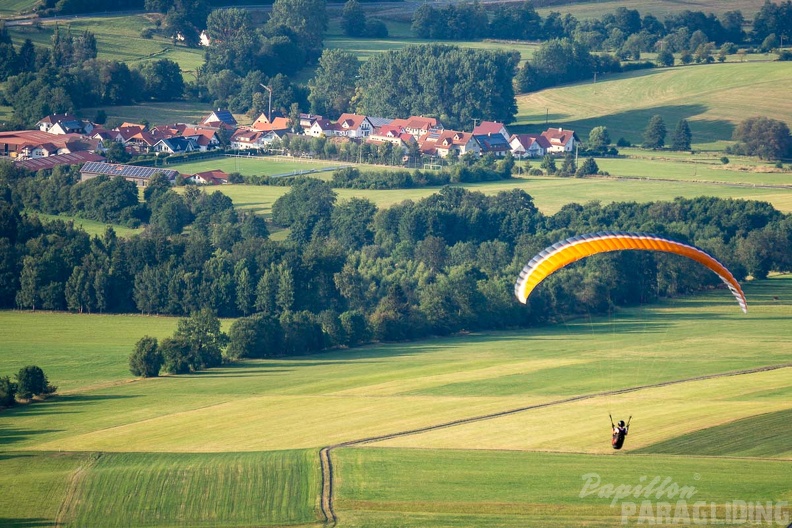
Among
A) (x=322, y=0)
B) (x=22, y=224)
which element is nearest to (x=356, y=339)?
(x=22, y=224)

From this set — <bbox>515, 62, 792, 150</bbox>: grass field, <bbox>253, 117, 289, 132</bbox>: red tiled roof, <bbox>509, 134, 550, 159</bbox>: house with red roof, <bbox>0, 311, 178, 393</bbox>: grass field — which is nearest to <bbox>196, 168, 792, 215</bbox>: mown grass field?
<bbox>509, 134, 550, 159</bbox>: house with red roof

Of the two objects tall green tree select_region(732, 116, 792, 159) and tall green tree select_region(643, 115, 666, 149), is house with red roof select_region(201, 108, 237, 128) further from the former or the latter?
tall green tree select_region(732, 116, 792, 159)

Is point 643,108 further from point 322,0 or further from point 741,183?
point 322,0

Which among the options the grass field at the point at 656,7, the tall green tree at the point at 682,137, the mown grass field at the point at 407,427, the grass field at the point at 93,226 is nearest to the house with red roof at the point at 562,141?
the tall green tree at the point at 682,137

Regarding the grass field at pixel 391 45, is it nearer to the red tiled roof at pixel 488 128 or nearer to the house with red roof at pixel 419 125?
the house with red roof at pixel 419 125

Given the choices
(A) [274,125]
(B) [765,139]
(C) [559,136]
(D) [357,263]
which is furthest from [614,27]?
(D) [357,263]

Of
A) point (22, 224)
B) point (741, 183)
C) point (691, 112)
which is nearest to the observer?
point (22, 224)

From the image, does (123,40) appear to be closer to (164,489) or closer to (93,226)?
(93,226)

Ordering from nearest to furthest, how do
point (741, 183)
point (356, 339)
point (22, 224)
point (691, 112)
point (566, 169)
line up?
point (356, 339), point (22, 224), point (741, 183), point (566, 169), point (691, 112)

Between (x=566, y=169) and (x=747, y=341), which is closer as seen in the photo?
(x=747, y=341)
